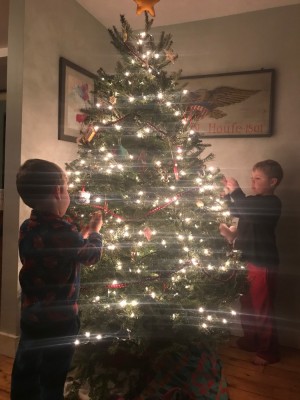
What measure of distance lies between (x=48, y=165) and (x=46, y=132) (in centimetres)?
95

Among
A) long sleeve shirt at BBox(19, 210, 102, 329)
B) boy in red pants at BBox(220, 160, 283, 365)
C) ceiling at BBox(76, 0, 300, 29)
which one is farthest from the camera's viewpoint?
ceiling at BBox(76, 0, 300, 29)

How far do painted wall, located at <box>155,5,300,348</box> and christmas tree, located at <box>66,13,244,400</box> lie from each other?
101 cm

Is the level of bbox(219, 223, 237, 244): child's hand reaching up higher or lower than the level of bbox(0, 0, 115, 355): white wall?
lower

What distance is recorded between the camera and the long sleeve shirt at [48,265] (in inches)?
56.2

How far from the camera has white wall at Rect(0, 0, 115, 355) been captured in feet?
7.13

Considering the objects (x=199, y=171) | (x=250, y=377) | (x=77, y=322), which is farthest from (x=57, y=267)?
(x=250, y=377)

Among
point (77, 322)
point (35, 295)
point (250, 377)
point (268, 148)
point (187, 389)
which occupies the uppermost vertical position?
point (268, 148)

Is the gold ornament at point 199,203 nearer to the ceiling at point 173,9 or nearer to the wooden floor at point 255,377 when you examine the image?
the wooden floor at point 255,377

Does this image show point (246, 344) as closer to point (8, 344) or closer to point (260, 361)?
point (260, 361)

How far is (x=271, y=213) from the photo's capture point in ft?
8.07

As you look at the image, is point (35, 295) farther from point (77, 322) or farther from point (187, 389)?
point (187, 389)

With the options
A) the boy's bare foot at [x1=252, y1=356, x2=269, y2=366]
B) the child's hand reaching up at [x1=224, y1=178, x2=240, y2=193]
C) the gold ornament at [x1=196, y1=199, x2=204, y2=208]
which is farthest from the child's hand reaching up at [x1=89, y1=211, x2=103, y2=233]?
the boy's bare foot at [x1=252, y1=356, x2=269, y2=366]

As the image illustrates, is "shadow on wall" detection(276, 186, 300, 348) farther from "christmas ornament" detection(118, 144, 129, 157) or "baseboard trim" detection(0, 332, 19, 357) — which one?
"baseboard trim" detection(0, 332, 19, 357)

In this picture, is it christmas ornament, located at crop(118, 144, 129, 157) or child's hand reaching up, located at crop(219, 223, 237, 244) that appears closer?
christmas ornament, located at crop(118, 144, 129, 157)
